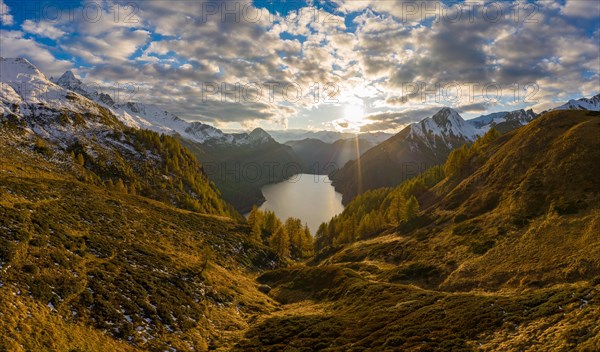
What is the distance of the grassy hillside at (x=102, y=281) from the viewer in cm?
2456

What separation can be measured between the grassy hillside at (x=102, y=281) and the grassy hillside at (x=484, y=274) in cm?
633

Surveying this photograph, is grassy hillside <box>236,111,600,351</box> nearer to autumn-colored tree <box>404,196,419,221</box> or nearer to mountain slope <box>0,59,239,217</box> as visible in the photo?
autumn-colored tree <box>404,196,419,221</box>

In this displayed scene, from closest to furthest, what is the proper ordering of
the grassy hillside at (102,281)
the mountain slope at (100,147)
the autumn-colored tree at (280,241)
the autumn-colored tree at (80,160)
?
Result: the grassy hillside at (102,281) → the autumn-colored tree at (280,241) → the autumn-colored tree at (80,160) → the mountain slope at (100,147)

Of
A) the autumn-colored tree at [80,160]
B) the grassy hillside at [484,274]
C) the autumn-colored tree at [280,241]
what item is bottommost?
the autumn-colored tree at [280,241]

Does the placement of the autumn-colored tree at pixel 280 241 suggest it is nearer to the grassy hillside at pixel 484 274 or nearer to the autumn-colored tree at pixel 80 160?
the grassy hillside at pixel 484 274

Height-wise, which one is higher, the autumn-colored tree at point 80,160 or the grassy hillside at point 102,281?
the autumn-colored tree at point 80,160

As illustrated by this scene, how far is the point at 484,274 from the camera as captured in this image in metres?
43.1

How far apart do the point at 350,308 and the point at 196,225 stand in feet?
178

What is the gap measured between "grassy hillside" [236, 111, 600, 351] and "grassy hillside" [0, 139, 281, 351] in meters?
6.33

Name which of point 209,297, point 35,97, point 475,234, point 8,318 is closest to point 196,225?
point 209,297

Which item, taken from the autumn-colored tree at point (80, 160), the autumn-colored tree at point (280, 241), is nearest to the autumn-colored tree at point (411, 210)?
the autumn-colored tree at point (280, 241)

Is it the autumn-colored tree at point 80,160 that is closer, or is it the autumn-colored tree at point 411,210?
the autumn-colored tree at point 411,210

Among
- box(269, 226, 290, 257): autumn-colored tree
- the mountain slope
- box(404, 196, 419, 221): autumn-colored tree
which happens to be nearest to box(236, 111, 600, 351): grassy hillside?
box(404, 196, 419, 221): autumn-colored tree

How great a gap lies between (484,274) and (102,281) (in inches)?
1928
